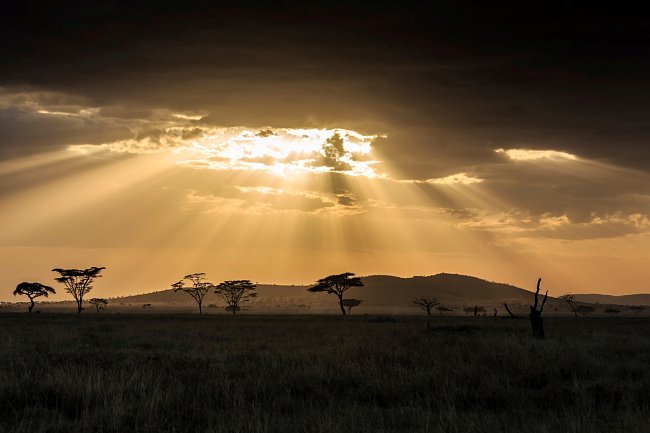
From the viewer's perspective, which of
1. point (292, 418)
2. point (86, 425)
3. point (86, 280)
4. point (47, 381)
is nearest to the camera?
point (86, 425)

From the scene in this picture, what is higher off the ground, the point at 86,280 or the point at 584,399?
the point at 86,280

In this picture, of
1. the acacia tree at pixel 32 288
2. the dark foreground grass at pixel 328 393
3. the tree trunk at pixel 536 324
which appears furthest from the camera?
the acacia tree at pixel 32 288

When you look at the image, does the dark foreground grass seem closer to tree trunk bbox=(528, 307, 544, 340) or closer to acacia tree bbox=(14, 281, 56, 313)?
tree trunk bbox=(528, 307, 544, 340)

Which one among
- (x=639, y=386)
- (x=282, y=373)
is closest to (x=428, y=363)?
(x=282, y=373)

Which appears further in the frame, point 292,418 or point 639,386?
point 639,386

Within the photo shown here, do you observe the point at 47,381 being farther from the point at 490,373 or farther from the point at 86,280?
the point at 86,280

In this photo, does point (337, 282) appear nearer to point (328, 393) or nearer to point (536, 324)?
point (536, 324)

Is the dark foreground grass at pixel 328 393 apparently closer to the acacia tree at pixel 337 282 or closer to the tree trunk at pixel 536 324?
the tree trunk at pixel 536 324

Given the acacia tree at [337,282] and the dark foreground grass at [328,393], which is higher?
the acacia tree at [337,282]

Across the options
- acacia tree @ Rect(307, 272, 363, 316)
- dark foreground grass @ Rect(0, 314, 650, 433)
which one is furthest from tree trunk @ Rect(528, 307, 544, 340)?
acacia tree @ Rect(307, 272, 363, 316)

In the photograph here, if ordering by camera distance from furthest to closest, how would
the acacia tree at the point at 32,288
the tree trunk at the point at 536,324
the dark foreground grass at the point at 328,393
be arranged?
the acacia tree at the point at 32,288
the tree trunk at the point at 536,324
the dark foreground grass at the point at 328,393

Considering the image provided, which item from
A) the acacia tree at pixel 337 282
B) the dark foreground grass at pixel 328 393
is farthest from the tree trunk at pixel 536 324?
the acacia tree at pixel 337 282

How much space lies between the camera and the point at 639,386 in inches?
565

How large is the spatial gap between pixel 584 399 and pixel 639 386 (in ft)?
9.53
